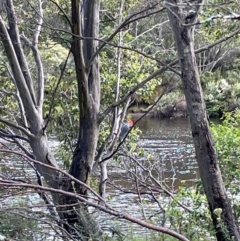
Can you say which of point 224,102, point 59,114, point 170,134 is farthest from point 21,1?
point 224,102

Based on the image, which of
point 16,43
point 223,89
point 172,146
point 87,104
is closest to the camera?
point 87,104

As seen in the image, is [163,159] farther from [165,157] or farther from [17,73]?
[17,73]

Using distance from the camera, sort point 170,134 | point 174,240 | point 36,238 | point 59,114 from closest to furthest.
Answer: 1. point 174,240
2. point 36,238
3. point 59,114
4. point 170,134

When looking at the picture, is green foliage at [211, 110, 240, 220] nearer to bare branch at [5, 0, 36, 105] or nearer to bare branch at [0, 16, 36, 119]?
bare branch at [0, 16, 36, 119]

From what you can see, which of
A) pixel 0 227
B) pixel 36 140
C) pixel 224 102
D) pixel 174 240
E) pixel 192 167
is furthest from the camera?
pixel 224 102

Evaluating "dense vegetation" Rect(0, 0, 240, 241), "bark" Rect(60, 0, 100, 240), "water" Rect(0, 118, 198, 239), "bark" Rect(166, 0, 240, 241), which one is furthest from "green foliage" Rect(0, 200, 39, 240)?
"water" Rect(0, 118, 198, 239)

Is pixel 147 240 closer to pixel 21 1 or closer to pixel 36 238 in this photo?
pixel 36 238

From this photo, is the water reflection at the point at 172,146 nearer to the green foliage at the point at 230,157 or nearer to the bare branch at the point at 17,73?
the bare branch at the point at 17,73

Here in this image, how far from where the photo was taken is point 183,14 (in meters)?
3.75

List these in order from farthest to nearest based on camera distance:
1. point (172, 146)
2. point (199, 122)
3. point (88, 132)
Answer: point (172, 146)
point (88, 132)
point (199, 122)

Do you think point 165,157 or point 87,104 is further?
point 165,157

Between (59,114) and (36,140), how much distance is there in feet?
6.60

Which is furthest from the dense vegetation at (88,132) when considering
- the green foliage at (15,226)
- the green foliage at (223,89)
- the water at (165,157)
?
the green foliage at (223,89)

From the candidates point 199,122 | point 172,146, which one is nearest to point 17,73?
point 199,122
